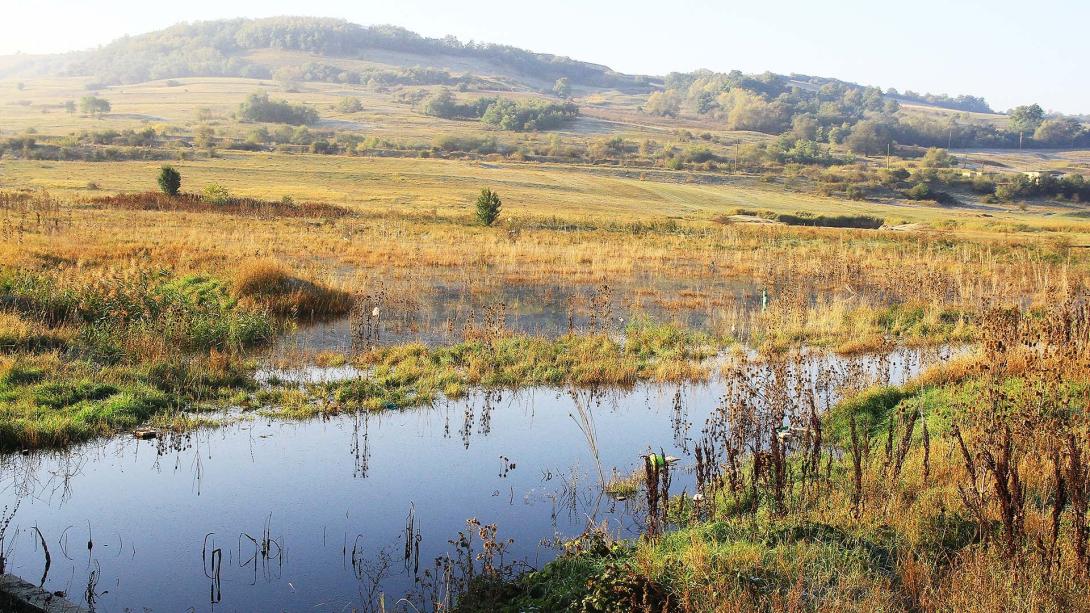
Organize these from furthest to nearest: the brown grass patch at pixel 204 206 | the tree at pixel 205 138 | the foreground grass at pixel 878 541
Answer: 1. the tree at pixel 205 138
2. the brown grass patch at pixel 204 206
3. the foreground grass at pixel 878 541

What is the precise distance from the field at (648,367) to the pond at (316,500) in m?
0.15

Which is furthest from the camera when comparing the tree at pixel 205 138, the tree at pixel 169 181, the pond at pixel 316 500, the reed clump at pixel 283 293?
the tree at pixel 205 138

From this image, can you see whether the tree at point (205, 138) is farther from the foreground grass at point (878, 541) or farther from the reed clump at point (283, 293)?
the foreground grass at point (878, 541)

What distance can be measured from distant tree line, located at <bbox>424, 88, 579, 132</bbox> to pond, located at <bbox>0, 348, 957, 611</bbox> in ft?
441

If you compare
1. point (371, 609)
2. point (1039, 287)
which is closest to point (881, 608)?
point (371, 609)

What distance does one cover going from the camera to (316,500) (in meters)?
9.16

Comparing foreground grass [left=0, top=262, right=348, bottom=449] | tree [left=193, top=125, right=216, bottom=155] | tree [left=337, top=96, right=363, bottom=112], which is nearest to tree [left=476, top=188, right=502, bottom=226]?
foreground grass [left=0, top=262, right=348, bottom=449]

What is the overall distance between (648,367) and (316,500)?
7.28m

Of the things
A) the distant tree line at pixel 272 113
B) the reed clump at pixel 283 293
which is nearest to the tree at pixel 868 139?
the distant tree line at pixel 272 113

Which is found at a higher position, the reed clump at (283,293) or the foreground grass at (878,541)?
the foreground grass at (878,541)

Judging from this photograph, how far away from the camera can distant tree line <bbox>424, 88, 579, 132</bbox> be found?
479ft

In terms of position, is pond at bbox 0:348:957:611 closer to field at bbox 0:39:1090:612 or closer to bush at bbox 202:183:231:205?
field at bbox 0:39:1090:612

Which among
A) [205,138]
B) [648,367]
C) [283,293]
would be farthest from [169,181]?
[205,138]

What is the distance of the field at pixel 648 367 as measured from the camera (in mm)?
6230
